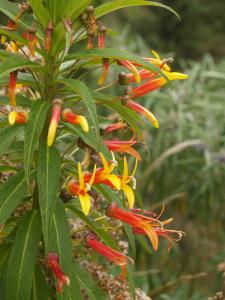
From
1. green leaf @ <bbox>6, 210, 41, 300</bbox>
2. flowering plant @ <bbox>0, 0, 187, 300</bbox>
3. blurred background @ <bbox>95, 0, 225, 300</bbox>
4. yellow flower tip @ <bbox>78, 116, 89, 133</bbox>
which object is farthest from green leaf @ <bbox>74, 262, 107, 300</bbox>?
blurred background @ <bbox>95, 0, 225, 300</bbox>

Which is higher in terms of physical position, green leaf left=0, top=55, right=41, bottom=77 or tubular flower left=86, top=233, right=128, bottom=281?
green leaf left=0, top=55, right=41, bottom=77

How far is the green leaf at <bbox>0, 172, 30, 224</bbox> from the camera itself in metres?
1.23

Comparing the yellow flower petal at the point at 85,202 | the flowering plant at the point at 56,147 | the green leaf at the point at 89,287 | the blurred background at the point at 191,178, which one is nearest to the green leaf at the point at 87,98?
the flowering plant at the point at 56,147

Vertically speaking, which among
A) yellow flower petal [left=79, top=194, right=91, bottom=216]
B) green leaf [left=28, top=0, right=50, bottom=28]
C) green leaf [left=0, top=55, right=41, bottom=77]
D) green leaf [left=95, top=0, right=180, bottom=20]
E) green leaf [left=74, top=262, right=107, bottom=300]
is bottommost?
green leaf [left=74, top=262, right=107, bottom=300]

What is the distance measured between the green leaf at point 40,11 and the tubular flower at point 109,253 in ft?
1.49

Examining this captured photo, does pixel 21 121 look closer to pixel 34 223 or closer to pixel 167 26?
pixel 34 223

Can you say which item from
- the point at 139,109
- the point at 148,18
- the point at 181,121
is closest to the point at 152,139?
the point at 181,121

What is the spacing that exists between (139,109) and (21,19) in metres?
0.31

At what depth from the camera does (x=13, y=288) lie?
1.20 metres

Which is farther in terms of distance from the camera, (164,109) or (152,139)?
→ (164,109)

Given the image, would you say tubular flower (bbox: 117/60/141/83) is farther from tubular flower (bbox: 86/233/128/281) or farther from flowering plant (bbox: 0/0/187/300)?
tubular flower (bbox: 86/233/128/281)

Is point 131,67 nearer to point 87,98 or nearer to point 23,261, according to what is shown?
point 87,98

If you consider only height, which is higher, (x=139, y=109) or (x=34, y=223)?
(x=139, y=109)

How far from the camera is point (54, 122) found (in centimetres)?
116
